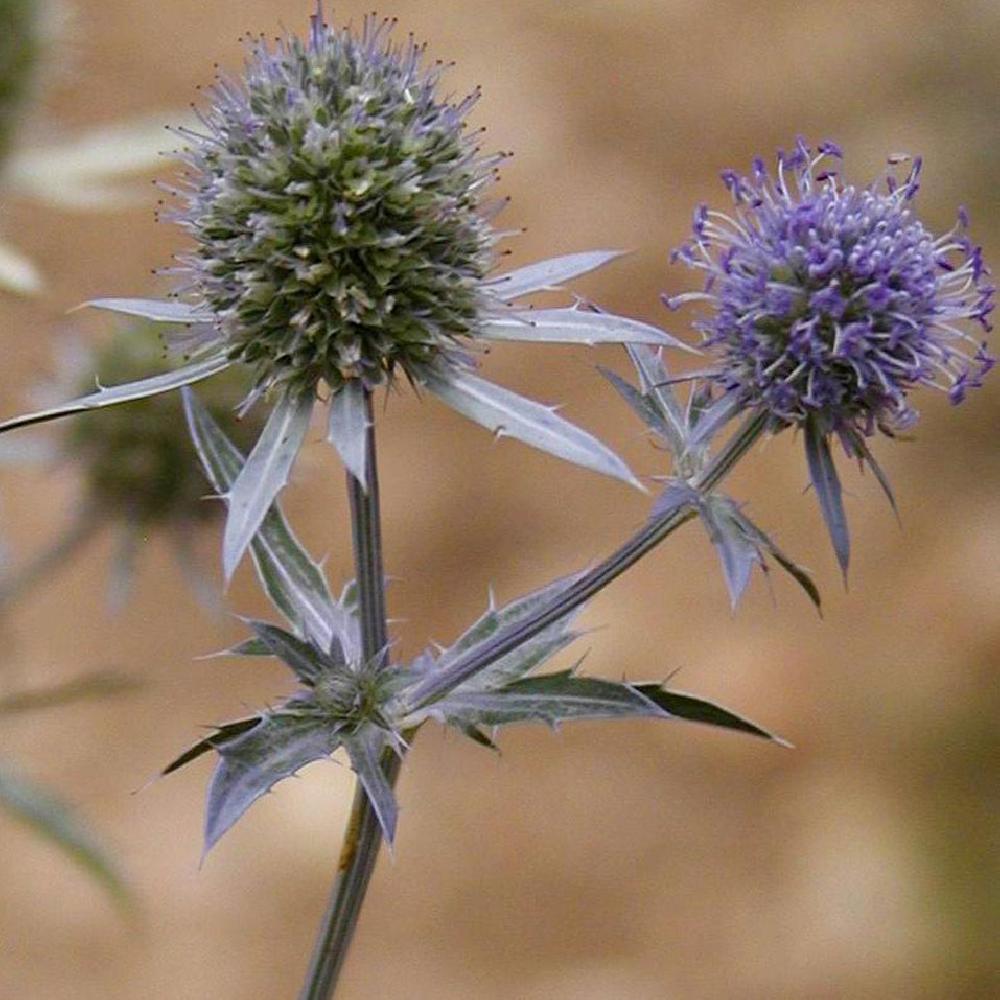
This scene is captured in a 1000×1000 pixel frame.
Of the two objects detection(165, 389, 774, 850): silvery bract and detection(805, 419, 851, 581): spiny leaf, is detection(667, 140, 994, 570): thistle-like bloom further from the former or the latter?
detection(165, 389, 774, 850): silvery bract

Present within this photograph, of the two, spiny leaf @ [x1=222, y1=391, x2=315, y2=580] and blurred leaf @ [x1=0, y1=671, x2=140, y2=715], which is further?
blurred leaf @ [x1=0, y1=671, x2=140, y2=715]

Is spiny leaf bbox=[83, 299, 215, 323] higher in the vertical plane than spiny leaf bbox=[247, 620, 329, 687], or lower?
higher

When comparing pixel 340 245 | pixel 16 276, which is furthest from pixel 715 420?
pixel 16 276

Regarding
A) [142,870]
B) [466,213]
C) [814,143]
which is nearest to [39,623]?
[142,870]

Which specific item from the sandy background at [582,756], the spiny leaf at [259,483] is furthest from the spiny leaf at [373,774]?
the sandy background at [582,756]

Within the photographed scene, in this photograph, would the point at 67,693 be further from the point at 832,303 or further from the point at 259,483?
the point at 832,303

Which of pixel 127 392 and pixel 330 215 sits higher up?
pixel 330 215

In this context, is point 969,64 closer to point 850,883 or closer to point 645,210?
point 645,210

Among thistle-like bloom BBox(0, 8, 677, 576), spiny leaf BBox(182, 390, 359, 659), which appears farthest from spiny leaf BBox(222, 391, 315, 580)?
spiny leaf BBox(182, 390, 359, 659)
